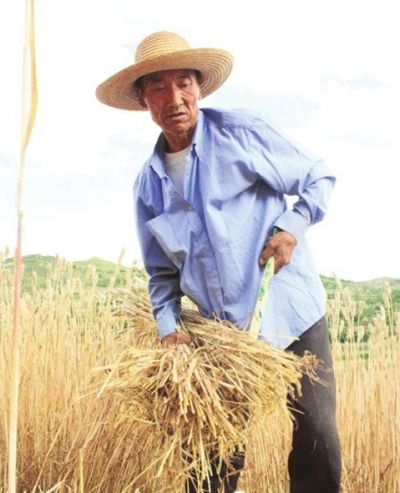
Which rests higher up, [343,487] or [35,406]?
[35,406]

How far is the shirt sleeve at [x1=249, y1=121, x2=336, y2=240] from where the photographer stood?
2285 mm

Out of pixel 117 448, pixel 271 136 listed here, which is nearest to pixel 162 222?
pixel 271 136

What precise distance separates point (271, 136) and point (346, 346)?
1.54 m

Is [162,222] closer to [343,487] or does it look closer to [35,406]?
[35,406]

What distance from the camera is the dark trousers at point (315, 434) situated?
7.84ft

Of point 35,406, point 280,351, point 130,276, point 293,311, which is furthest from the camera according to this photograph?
point 130,276

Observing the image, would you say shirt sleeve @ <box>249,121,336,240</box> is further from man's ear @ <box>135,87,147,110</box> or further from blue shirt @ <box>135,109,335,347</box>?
man's ear @ <box>135,87,147,110</box>

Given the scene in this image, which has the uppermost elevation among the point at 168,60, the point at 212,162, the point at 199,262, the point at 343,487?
the point at 168,60

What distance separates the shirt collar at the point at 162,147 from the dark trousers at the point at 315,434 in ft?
2.36

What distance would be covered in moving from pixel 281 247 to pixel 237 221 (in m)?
0.18

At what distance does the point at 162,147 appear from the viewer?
2.53 metres

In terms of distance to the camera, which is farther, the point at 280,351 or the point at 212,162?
the point at 212,162

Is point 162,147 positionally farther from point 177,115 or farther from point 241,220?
point 241,220

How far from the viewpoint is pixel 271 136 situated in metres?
2.35
